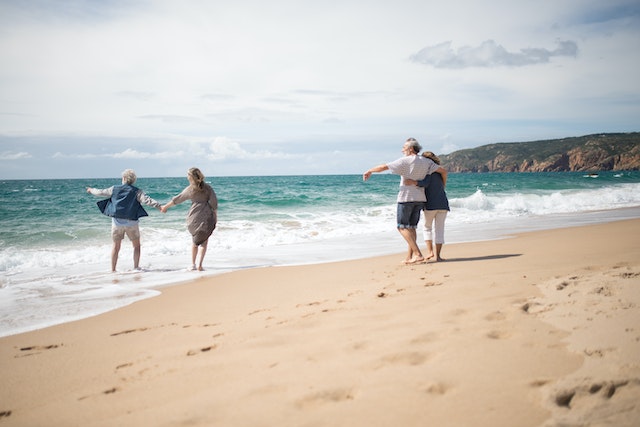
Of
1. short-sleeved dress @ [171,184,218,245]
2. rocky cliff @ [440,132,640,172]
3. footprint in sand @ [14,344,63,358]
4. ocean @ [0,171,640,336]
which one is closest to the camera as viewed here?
footprint in sand @ [14,344,63,358]

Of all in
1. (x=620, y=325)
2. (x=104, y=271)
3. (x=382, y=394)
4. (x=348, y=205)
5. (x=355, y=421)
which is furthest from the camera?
(x=348, y=205)

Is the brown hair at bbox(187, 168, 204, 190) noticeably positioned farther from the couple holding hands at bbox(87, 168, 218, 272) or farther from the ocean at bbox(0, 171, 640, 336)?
the ocean at bbox(0, 171, 640, 336)

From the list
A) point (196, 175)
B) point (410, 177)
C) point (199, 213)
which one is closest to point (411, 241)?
point (410, 177)

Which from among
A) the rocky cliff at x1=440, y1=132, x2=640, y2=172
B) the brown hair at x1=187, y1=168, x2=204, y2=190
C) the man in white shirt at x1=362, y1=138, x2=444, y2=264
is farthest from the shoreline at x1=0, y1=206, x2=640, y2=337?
the rocky cliff at x1=440, y1=132, x2=640, y2=172

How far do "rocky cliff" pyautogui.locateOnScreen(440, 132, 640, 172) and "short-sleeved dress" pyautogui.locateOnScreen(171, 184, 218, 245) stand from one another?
378 feet

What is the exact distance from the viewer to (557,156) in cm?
10762

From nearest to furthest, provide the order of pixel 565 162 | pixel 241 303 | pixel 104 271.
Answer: pixel 241 303 → pixel 104 271 → pixel 565 162

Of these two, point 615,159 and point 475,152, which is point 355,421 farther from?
point 475,152

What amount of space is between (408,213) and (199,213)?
4.17 metres

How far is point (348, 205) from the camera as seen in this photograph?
26.0 metres

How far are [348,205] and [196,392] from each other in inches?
927

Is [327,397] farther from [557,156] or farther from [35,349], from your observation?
[557,156]

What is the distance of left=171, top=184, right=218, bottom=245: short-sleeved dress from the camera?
8422mm

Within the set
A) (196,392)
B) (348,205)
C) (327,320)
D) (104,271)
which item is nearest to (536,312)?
(327,320)
